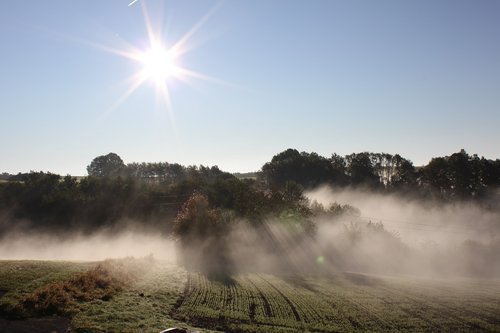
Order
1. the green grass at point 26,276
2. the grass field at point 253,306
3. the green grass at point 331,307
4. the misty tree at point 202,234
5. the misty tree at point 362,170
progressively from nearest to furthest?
the grass field at point 253,306
the green grass at point 26,276
the green grass at point 331,307
the misty tree at point 202,234
the misty tree at point 362,170

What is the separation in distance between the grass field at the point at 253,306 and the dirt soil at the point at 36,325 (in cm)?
75

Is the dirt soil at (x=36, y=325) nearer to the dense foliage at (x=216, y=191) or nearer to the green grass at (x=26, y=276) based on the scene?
the green grass at (x=26, y=276)

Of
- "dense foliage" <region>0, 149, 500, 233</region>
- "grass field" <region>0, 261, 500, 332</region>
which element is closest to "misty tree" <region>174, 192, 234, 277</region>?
"dense foliage" <region>0, 149, 500, 233</region>

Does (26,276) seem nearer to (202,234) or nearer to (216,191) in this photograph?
(202,234)

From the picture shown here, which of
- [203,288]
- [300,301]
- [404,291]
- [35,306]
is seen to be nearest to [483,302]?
[404,291]

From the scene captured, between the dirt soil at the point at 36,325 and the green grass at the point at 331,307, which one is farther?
the green grass at the point at 331,307

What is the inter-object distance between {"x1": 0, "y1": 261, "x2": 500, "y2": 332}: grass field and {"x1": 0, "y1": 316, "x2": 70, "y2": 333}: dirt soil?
750 mm

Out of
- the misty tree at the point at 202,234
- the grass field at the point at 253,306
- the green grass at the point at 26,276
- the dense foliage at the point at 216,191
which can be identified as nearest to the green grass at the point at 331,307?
the grass field at the point at 253,306

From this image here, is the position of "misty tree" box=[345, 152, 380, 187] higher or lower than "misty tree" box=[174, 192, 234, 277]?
higher

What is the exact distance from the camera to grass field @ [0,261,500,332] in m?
26.6

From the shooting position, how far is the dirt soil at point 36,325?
22.2 m

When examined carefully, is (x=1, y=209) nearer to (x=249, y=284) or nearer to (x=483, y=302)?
(x=249, y=284)

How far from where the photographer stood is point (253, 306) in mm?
33312

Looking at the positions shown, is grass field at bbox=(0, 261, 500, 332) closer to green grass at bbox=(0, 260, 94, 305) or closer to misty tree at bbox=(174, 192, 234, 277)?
green grass at bbox=(0, 260, 94, 305)
